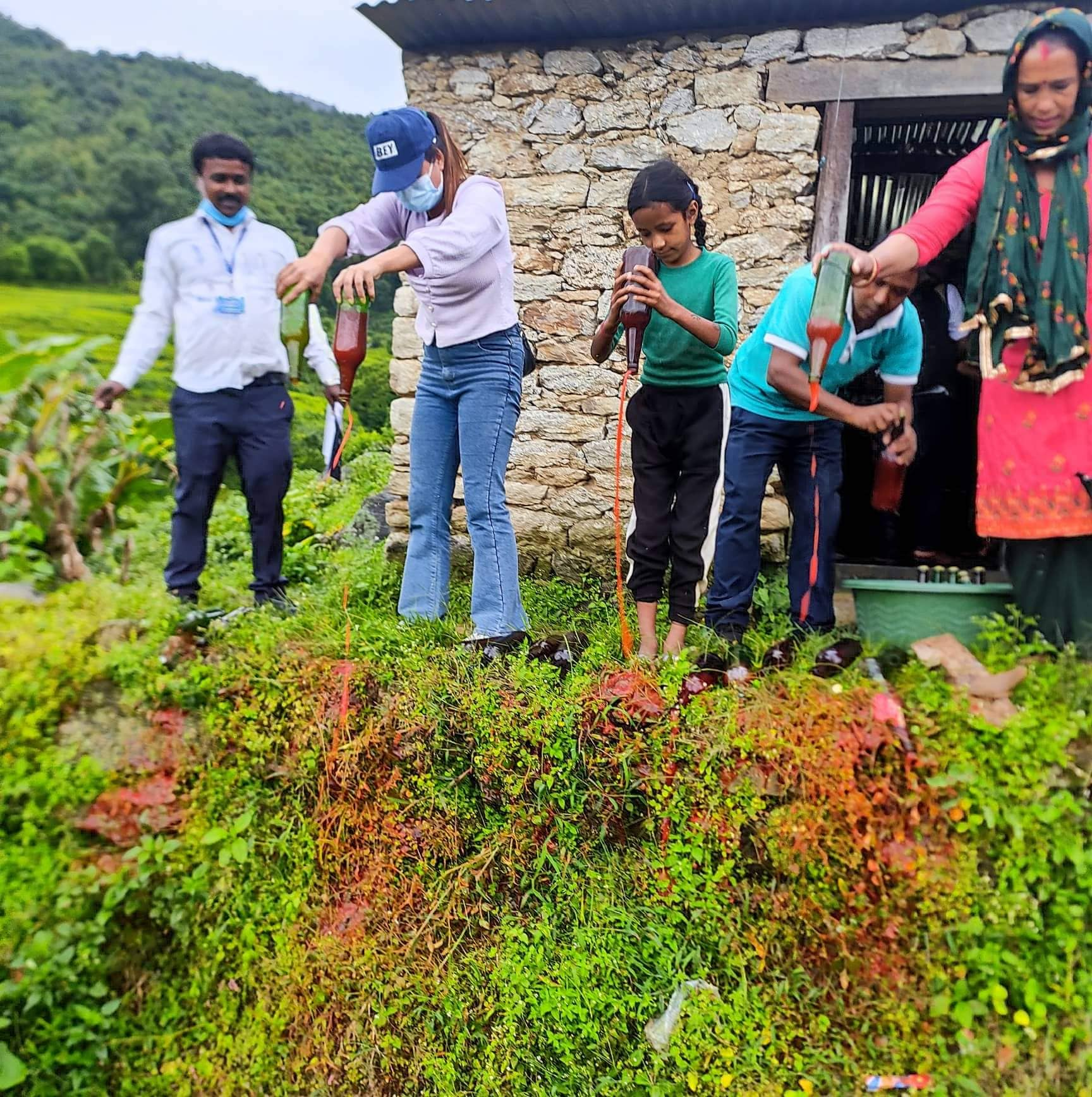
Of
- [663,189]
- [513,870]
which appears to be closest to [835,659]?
[513,870]

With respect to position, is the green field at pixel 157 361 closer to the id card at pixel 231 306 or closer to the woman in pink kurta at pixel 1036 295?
the id card at pixel 231 306

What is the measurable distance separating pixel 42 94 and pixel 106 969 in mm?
22911

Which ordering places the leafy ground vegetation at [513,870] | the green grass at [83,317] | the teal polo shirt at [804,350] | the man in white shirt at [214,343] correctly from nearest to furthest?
the leafy ground vegetation at [513,870], the teal polo shirt at [804,350], the man in white shirt at [214,343], the green grass at [83,317]

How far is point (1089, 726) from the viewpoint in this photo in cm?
223

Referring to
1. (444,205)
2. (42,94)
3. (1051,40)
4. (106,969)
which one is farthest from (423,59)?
(42,94)

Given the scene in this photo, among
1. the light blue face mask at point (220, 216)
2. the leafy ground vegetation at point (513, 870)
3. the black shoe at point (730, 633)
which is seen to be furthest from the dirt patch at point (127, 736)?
the black shoe at point (730, 633)

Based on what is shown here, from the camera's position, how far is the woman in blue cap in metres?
2.80

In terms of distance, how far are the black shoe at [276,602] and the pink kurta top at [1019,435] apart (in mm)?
2747

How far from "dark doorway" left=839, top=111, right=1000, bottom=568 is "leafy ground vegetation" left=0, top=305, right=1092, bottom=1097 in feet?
7.91

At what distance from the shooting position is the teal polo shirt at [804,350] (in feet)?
8.60

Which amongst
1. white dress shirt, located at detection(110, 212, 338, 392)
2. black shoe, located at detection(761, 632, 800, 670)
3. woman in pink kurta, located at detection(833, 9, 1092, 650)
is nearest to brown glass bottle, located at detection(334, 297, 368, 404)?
white dress shirt, located at detection(110, 212, 338, 392)

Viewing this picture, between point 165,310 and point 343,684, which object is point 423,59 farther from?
point 343,684

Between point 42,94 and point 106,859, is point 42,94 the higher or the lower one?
the higher one

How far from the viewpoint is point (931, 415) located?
504 centimetres
